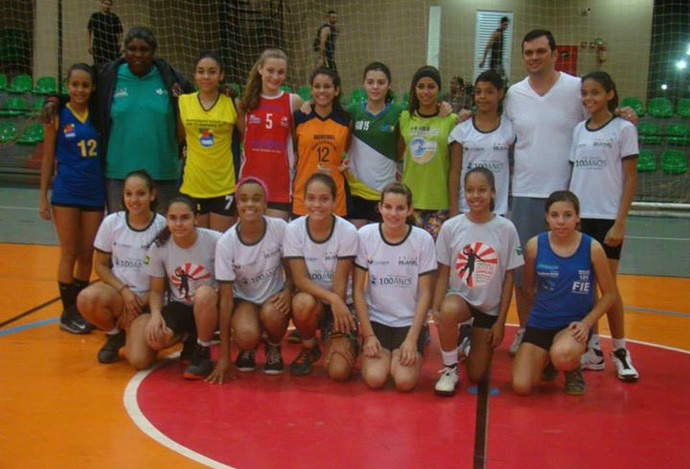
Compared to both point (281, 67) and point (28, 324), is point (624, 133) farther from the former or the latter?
point (28, 324)

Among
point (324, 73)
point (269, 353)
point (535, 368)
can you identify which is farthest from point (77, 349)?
point (535, 368)

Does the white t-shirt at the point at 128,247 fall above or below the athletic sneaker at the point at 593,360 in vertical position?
above

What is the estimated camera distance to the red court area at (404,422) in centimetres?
288

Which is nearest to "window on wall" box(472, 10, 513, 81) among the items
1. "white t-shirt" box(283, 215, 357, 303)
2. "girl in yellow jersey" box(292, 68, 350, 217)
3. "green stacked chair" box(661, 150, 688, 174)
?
"green stacked chair" box(661, 150, 688, 174)

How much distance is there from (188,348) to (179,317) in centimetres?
23

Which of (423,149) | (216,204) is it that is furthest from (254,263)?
(423,149)

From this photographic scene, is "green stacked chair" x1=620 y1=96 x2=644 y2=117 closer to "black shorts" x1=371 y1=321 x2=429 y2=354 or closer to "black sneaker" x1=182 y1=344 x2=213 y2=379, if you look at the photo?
"black shorts" x1=371 y1=321 x2=429 y2=354

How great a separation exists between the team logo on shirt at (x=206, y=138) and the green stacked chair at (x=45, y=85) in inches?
355

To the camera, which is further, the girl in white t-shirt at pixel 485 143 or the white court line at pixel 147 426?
the girl in white t-shirt at pixel 485 143

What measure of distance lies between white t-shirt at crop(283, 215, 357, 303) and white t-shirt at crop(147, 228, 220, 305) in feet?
1.52

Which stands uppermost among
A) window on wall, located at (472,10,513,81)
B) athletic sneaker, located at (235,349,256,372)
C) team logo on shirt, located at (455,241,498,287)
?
window on wall, located at (472,10,513,81)

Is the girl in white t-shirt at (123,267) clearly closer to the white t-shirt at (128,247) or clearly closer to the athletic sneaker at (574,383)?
the white t-shirt at (128,247)

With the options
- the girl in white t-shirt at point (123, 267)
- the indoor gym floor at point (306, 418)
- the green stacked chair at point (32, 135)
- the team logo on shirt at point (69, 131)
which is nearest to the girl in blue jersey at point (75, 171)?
the team logo on shirt at point (69, 131)

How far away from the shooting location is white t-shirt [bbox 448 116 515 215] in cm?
432
